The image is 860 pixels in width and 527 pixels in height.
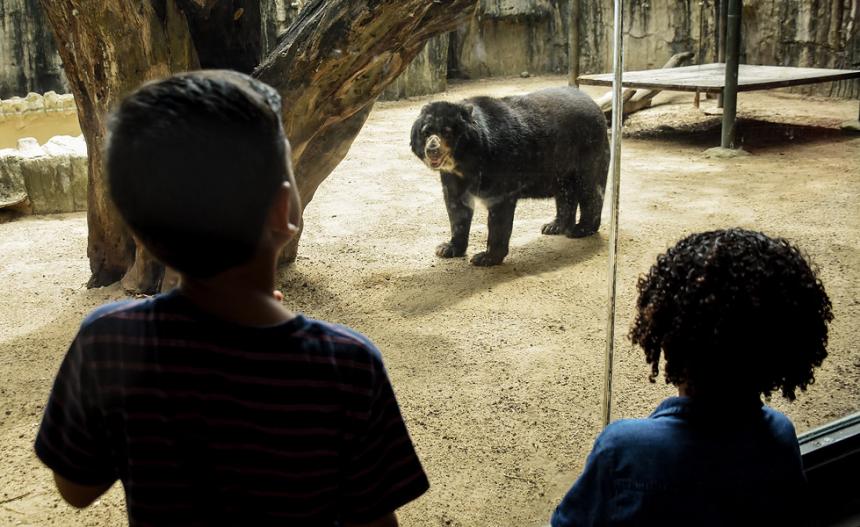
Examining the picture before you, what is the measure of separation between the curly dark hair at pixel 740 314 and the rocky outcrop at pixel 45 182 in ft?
17.5

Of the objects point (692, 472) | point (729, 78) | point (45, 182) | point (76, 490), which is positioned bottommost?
point (45, 182)

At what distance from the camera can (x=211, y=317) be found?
1.04m

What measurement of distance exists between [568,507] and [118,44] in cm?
290

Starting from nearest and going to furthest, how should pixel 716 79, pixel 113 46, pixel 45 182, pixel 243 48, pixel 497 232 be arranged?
pixel 113 46, pixel 243 48, pixel 497 232, pixel 45 182, pixel 716 79

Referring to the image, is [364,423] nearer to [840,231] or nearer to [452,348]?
[452,348]

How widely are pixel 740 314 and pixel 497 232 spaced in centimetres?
329

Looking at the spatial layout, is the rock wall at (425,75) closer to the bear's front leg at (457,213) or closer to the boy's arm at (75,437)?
the bear's front leg at (457,213)

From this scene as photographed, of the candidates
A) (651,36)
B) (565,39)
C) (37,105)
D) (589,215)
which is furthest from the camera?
(565,39)

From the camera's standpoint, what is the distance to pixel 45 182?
5.95m

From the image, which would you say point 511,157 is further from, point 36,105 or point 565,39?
point 565,39

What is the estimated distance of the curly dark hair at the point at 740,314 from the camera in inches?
53.3

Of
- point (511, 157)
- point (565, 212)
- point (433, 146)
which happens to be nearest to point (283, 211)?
point (433, 146)

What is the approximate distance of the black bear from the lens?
452cm

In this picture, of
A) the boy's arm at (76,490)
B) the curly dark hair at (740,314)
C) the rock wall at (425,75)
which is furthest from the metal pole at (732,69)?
the boy's arm at (76,490)
